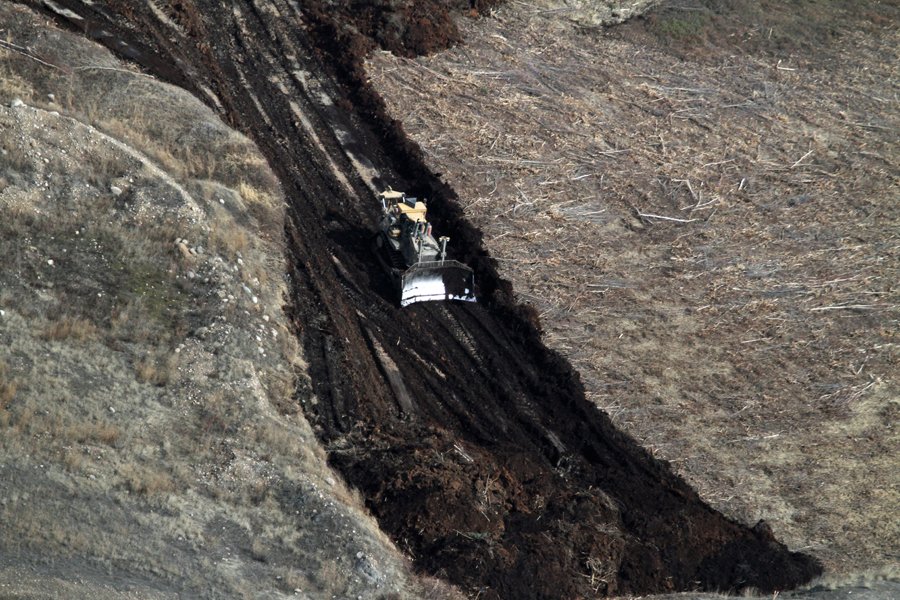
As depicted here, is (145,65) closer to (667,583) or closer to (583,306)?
(583,306)

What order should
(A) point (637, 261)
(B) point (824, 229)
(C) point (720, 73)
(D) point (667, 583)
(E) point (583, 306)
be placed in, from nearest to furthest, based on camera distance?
(D) point (667, 583), (E) point (583, 306), (A) point (637, 261), (B) point (824, 229), (C) point (720, 73)

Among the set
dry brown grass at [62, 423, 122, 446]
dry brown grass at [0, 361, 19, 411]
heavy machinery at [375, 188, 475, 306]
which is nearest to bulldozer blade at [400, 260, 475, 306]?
heavy machinery at [375, 188, 475, 306]

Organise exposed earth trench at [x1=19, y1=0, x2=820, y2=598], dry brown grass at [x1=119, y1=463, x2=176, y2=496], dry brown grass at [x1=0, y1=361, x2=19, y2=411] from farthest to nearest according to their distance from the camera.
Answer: exposed earth trench at [x1=19, y1=0, x2=820, y2=598]
dry brown grass at [x1=0, y1=361, x2=19, y2=411]
dry brown grass at [x1=119, y1=463, x2=176, y2=496]

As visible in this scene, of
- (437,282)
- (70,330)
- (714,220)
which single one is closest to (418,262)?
(437,282)

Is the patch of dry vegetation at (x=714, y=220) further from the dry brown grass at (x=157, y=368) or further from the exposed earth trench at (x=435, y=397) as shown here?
the dry brown grass at (x=157, y=368)

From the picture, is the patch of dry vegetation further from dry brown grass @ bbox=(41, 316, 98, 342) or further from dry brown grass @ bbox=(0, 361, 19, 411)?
dry brown grass @ bbox=(0, 361, 19, 411)

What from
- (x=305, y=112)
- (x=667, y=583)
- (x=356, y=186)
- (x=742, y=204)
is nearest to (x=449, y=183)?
(x=356, y=186)
